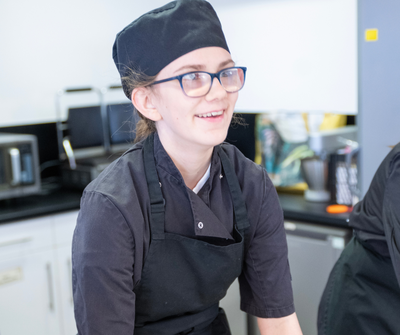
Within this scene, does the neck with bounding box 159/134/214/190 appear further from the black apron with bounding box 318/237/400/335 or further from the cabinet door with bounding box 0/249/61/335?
the cabinet door with bounding box 0/249/61/335

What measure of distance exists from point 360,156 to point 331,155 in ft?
0.79

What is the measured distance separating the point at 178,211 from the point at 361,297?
0.63 metres

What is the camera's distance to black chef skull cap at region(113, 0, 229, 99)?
1.00 m

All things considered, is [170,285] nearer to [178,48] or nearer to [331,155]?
[178,48]

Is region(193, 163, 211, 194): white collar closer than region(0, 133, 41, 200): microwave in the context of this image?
Yes

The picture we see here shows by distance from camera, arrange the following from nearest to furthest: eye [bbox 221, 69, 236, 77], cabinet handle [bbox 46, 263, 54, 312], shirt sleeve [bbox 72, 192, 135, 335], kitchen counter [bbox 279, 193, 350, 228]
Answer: shirt sleeve [bbox 72, 192, 135, 335], eye [bbox 221, 69, 236, 77], kitchen counter [bbox 279, 193, 350, 228], cabinet handle [bbox 46, 263, 54, 312]

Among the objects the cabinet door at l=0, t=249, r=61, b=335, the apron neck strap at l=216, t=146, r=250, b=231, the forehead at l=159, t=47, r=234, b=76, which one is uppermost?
the forehead at l=159, t=47, r=234, b=76

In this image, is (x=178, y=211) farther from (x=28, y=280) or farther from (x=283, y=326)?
(x=28, y=280)

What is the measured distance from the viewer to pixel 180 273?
107 centimetres

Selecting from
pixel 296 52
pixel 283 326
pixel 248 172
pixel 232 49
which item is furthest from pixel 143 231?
pixel 232 49

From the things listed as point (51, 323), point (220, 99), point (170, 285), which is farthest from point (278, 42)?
point (51, 323)

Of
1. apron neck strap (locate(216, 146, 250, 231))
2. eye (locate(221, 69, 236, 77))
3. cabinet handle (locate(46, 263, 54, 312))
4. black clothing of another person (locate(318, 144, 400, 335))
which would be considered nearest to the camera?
eye (locate(221, 69, 236, 77))

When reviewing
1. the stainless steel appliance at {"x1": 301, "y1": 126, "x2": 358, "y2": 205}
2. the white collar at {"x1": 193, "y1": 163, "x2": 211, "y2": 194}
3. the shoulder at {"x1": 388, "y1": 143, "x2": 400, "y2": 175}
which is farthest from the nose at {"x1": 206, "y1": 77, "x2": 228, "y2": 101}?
the stainless steel appliance at {"x1": 301, "y1": 126, "x2": 358, "y2": 205}

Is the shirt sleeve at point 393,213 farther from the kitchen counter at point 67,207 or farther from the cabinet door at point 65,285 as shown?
the cabinet door at point 65,285
